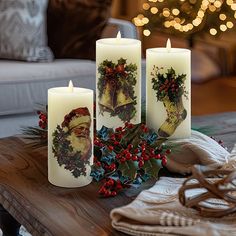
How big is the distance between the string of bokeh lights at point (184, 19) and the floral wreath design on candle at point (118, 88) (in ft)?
8.51

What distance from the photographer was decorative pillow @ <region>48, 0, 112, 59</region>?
271cm

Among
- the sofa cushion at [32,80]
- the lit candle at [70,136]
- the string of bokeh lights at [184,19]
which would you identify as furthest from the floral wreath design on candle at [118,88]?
the string of bokeh lights at [184,19]

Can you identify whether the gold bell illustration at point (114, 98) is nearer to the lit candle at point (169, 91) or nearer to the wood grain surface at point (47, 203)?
the lit candle at point (169, 91)

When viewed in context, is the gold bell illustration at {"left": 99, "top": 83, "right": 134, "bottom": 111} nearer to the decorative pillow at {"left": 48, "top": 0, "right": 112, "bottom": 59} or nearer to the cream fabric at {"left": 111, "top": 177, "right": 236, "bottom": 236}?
the cream fabric at {"left": 111, "top": 177, "right": 236, "bottom": 236}

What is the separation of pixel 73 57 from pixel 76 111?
1660 mm

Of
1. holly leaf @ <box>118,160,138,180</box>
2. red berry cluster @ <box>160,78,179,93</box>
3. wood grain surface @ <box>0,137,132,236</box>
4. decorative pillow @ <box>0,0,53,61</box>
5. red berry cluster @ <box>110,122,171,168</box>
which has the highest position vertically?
decorative pillow @ <box>0,0,53,61</box>

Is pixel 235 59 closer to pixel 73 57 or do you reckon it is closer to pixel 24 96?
pixel 73 57

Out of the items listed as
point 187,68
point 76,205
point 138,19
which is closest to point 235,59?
point 138,19

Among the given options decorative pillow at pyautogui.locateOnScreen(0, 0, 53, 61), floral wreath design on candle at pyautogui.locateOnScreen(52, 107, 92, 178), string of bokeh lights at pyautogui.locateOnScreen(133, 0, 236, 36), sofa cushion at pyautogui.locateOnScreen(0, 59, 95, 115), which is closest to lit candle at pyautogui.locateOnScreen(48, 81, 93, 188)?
floral wreath design on candle at pyautogui.locateOnScreen(52, 107, 92, 178)

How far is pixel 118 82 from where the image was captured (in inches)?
52.2

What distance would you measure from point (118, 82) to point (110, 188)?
29cm

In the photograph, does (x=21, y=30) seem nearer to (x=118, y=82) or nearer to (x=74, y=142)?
(x=118, y=82)

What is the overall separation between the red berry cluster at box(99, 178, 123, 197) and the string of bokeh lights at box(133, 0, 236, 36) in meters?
2.84

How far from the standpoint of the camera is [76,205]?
1.08 meters
